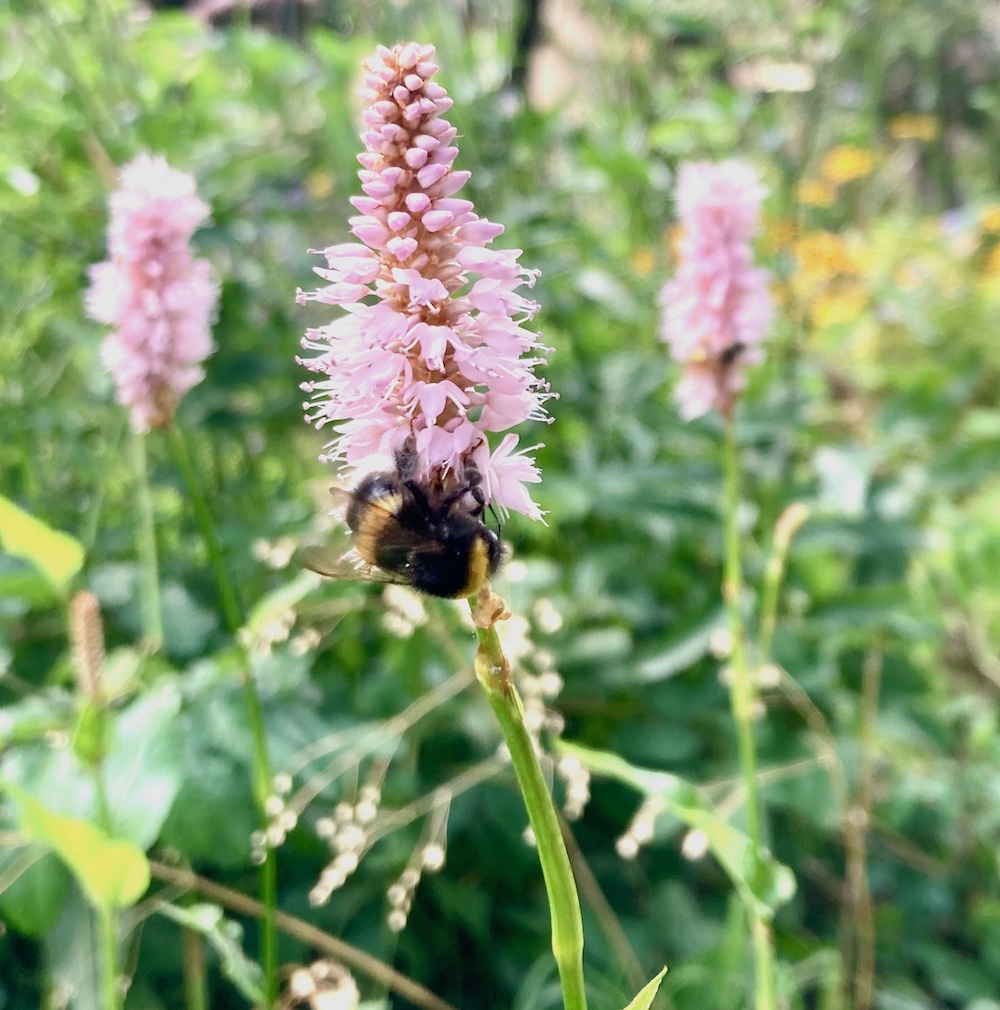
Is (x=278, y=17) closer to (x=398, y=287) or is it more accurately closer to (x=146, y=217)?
(x=146, y=217)

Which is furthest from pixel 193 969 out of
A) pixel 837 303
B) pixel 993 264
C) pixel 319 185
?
pixel 993 264

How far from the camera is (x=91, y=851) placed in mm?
693

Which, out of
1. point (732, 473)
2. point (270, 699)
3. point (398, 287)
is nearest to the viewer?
point (398, 287)

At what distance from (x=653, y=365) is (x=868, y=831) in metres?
0.96

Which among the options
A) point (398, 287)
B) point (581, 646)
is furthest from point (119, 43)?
point (398, 287)

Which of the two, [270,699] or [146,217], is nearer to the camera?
[146,217]

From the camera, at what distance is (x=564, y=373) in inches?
79.9

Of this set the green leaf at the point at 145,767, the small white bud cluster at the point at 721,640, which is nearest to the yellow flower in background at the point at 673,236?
the small white bud cluster at the point at 721,640

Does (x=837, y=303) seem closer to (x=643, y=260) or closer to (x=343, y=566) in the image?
(x=643, y=260)

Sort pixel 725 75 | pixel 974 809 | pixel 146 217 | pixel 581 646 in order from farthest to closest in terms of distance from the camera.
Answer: pixel 725 75
pixel 974 809
pixel 581 646
pixel 146 217

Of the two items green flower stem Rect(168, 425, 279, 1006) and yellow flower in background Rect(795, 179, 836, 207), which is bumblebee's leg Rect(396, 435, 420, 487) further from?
yellow flower in background Rect(795, 179, 836, 207)

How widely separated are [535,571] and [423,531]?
39.8 inches

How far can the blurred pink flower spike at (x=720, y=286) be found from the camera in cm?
123

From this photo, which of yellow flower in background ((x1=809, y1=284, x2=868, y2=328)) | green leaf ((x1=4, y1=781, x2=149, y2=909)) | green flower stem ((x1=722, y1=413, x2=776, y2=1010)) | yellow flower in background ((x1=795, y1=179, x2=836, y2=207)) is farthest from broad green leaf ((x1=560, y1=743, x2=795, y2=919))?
yellow flower in background ((x1=809, y1=284, x2=868, y2=328))
